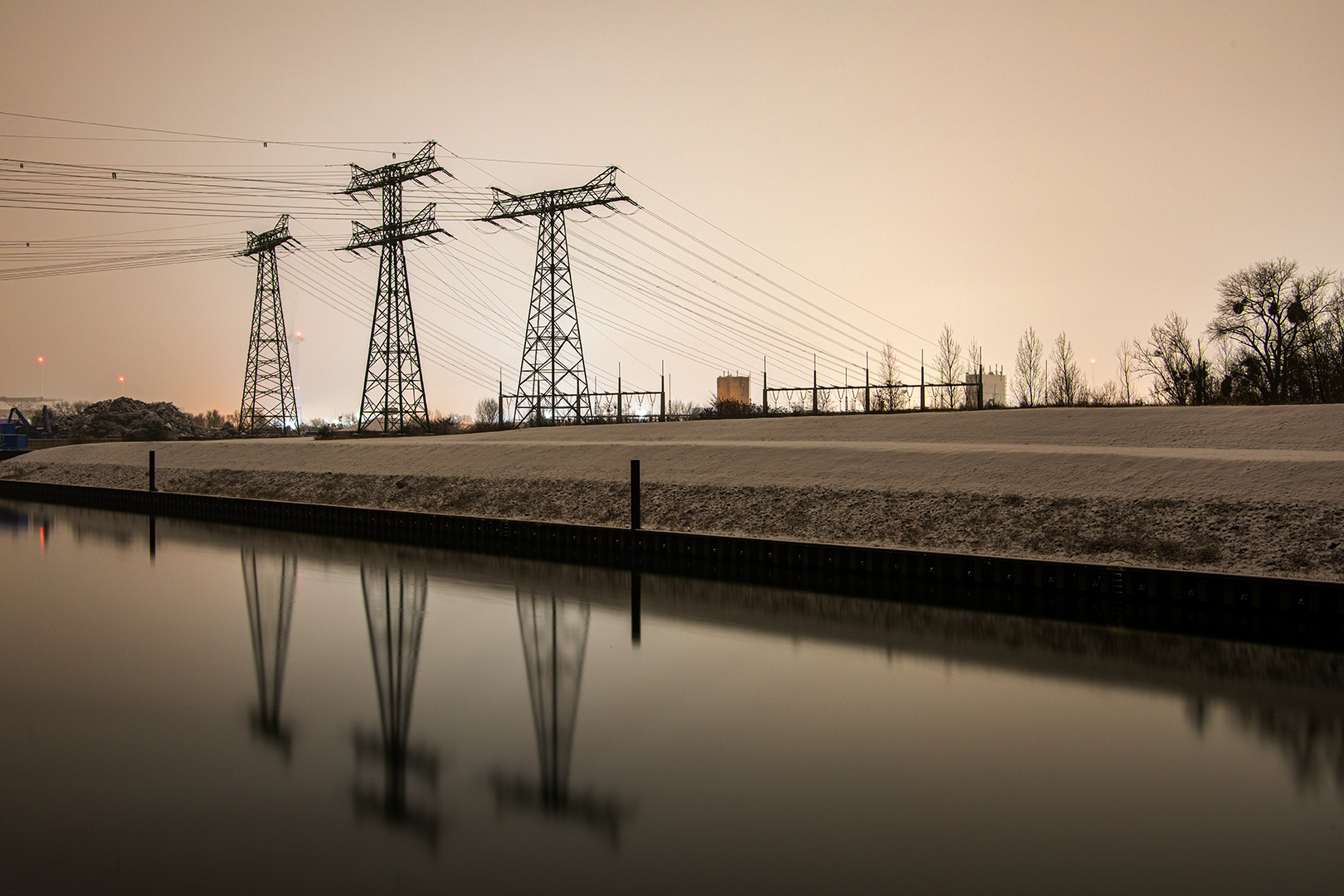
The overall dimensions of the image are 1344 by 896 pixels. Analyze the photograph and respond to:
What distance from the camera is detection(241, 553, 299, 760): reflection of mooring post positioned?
8453 mm

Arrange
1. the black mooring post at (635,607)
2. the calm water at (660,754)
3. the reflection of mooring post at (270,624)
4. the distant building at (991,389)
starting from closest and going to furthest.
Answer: the calm water at (660,754) → the reflection of mooring post at (270,624) → the black mooring post at (635,607) → the distant building at (991,389)

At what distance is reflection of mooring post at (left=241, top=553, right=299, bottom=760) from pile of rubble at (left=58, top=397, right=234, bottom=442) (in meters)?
52.8

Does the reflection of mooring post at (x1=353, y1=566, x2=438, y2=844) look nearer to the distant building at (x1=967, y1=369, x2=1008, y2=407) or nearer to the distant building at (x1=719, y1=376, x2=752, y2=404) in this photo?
the distant building at (x1=967, y1=369, x2=1008, y2=407)

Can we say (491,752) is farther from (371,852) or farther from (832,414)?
(832,414)

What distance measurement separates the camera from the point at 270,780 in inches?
272

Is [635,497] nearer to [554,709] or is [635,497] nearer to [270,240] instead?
[554,709]

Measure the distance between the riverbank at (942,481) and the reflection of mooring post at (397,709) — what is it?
7.41 meters

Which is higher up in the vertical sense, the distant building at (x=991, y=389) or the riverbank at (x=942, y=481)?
the distant building at (x=991, y=389)

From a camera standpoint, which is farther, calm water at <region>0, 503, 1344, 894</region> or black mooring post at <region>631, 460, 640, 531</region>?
black mooring post at <region>631, 460, 640, 531</region>

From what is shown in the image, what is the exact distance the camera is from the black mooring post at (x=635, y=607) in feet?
39.1

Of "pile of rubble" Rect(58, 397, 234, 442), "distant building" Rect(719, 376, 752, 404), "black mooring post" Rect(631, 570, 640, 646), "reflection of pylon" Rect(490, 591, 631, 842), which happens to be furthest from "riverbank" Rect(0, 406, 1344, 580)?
"pile of rubble" Rect(58, 397, 234, 442)

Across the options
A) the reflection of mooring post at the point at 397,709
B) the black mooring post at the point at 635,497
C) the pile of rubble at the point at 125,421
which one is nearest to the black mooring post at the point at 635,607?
the black mooring post at the point at 635,497

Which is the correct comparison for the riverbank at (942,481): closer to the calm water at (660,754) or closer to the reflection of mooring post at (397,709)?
the calm water at (660,754)

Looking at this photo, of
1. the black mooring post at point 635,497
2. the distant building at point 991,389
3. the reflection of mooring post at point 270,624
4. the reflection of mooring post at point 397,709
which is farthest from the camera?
the distant building at point 991,389
